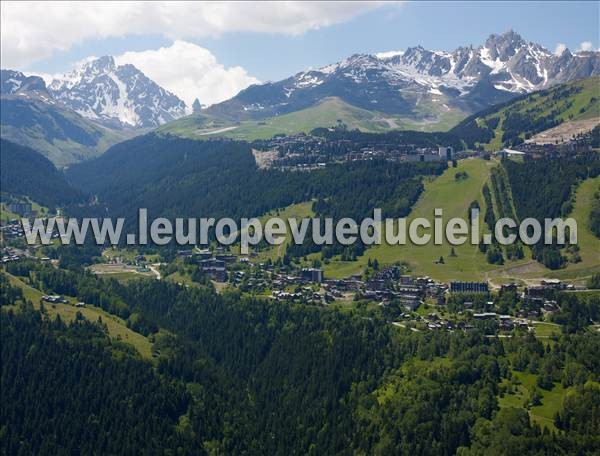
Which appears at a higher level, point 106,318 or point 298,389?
point 106,318

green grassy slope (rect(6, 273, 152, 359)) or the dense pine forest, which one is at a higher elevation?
green grassy slope (rect(6, 273, 152, 359))

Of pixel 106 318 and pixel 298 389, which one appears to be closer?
pixel 298 389

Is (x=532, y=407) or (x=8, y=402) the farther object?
(x=8, y=402)

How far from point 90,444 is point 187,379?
85.9ft

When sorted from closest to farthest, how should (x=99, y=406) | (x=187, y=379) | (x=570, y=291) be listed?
(x=99, y=406)
(x=187, y=379)
(x=570, y=291)

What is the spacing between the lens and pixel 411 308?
18875 centimetres

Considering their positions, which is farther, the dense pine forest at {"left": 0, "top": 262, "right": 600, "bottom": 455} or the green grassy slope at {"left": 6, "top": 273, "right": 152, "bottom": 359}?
the green grassy slope at {"left": 6, "top": 273, "right": 152, "bottom": 359}

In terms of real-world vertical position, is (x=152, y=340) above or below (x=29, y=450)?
above

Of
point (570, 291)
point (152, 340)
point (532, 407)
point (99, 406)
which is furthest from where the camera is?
point (570, 291)

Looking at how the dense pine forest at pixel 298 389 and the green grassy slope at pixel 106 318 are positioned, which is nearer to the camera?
the dense pine forest at pixel 298 389

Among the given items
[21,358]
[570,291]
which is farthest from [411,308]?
[21,358]

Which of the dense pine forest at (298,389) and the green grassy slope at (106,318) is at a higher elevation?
the green grassy slope at (106,318)

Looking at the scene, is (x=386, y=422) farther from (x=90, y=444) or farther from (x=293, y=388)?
(x=90, y=444)

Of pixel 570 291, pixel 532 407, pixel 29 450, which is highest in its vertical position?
pixel 570 291
